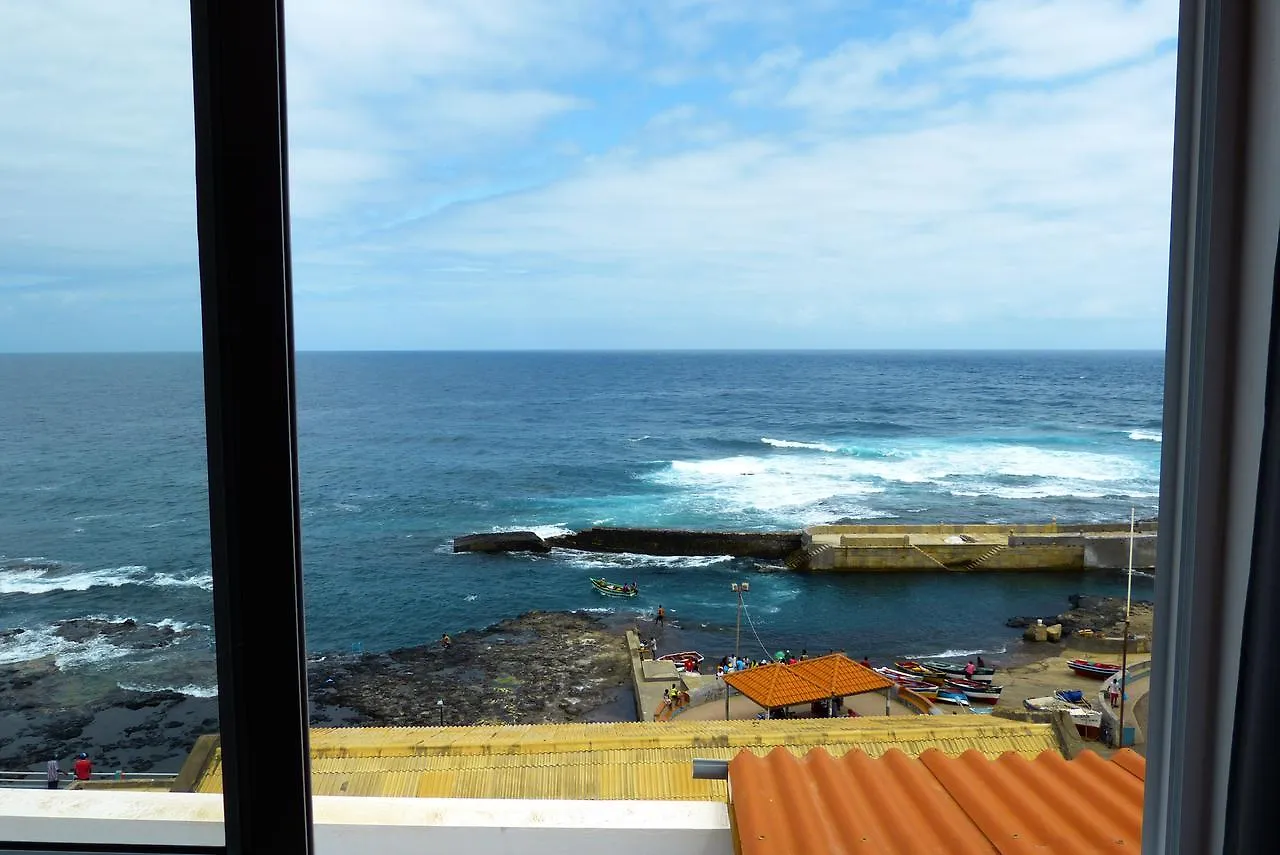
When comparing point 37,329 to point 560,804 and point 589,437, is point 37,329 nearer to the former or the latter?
point 560,804

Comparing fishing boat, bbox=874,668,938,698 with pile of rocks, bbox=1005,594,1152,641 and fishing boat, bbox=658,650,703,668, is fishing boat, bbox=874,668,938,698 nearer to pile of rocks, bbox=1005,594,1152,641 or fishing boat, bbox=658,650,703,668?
fishing boat, bbox=658,650,703,668

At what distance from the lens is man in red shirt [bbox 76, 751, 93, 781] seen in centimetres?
73

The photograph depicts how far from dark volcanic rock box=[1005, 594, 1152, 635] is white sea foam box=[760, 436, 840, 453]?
1284 centimetres

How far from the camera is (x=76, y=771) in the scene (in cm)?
73

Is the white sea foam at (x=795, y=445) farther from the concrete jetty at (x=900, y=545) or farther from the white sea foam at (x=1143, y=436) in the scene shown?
the white sea foam at (x=1143, y=436)

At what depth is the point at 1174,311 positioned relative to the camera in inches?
26.1

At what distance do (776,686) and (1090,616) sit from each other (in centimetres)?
738

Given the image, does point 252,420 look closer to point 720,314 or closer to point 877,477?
point 877,477

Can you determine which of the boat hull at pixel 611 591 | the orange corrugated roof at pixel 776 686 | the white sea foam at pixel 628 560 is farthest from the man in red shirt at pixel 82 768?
the white sea foam at pixel 628 560

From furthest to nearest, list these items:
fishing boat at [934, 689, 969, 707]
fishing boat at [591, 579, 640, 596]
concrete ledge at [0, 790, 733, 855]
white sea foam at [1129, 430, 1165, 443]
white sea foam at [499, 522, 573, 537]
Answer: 1. white sea foam at [1129, 430, 1165, 443]
2. white sea foam at [499, 522, 573, 537]
3. fishing boat at [591, 579, 640, 596]
4. fishing boat at [934, 689, 969, 707]
5. concrete ledge at [0, 790, 733, 855]

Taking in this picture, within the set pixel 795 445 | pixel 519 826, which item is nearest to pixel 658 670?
pixel 519 826

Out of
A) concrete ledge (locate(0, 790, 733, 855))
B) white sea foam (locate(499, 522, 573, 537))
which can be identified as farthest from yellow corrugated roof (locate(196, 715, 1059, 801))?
white sea foam (locate(499, 522, 573, 537))

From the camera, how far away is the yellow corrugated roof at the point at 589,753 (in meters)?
4.46

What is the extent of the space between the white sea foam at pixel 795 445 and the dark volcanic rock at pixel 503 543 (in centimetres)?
1160
